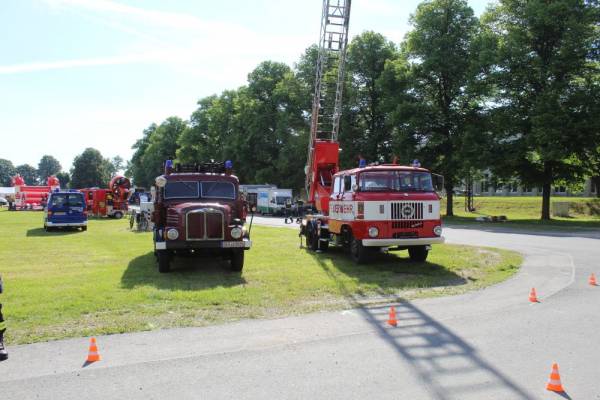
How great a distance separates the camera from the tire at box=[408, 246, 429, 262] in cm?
1420

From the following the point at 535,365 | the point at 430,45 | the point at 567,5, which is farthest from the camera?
the point at 430,45

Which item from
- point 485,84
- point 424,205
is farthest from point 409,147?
point 424,205

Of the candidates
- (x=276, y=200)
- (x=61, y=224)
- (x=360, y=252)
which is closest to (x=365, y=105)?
(x=276, y=200)

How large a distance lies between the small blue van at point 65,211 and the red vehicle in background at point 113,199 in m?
13.1

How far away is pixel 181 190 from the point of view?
1352cm

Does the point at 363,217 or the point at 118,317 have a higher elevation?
the point at 363,217

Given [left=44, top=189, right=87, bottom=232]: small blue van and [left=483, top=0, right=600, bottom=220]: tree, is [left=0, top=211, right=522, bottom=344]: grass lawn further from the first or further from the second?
[left=483, top=0, right=600, bottom=220]: tree

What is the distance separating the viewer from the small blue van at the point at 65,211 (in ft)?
88.9

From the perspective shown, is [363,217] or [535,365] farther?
[363,217]

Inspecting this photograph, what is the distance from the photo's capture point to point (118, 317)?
806 cm

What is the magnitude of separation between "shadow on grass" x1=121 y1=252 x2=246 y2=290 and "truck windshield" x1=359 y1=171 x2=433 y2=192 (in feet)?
13.5

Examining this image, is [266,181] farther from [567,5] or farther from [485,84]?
[567,5]

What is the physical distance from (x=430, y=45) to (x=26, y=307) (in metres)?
37.2

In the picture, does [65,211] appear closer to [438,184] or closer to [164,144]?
[438,184]
